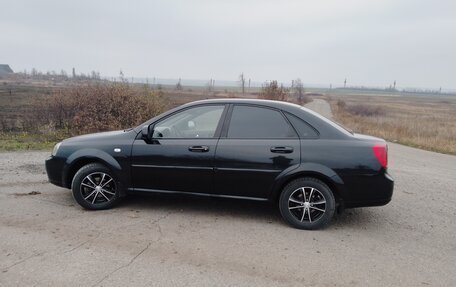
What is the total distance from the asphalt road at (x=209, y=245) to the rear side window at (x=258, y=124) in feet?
3.73

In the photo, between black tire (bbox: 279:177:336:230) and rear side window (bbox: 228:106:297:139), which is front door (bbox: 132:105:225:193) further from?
black tire (bbox: 279:177:336:230)

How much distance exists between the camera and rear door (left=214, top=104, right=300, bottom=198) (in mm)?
4414

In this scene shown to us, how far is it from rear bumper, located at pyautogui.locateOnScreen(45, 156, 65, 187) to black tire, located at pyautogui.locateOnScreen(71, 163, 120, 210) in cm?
27

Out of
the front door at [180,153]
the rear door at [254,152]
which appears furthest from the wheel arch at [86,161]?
the rear door at [254,152]

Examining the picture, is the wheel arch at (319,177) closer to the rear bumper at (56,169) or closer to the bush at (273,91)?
the rear bumper at (56,169)

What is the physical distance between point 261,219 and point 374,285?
1.78m

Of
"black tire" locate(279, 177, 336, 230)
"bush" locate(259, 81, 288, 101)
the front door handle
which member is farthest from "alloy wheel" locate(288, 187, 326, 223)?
"bush" locate(259, 81, 288, 101)

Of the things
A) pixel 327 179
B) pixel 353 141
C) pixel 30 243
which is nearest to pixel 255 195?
pixel 327 179

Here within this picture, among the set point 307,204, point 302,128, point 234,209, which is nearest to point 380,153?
point 302,128

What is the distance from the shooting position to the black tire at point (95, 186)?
4.87 m

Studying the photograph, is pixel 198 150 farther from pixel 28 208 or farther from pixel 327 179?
pixel 28 208

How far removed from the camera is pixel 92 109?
1238 centimetres

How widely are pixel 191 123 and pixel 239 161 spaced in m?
0.92

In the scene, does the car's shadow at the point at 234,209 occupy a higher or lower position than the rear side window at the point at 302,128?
lower
